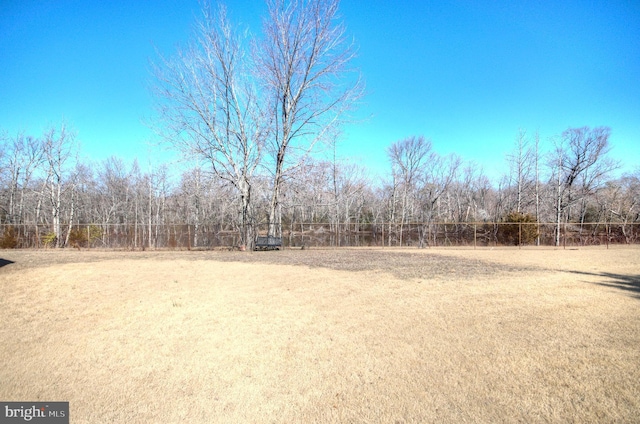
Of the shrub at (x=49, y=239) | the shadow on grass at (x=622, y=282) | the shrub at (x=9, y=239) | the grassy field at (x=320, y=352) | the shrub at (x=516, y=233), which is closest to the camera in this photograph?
the grassy field at (x=320, y=352)

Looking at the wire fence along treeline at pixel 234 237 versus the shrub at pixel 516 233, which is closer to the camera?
the wire fence along treeline at pixel 234 237

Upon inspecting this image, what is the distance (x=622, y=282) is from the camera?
8805mm

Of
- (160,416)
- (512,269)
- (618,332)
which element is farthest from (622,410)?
(512,269)

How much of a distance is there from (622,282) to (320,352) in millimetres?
9739

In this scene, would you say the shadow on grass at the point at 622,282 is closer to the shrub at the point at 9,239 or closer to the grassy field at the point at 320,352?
the grassy field at the point at 320,352

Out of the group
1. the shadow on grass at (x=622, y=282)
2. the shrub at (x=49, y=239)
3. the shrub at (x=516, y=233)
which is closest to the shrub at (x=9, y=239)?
the shrub at (x=49, y=239)

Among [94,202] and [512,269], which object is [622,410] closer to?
[512,269]

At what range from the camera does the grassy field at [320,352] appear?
293 centimetres

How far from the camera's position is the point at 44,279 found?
7.78 m

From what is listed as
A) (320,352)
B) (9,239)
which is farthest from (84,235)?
(320,352)

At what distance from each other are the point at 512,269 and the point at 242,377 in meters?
10.9

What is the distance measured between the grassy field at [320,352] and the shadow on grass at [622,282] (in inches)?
13.3

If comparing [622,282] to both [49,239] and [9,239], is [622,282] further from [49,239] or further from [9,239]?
[9,239]

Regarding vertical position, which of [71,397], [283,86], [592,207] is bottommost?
[71,397]
